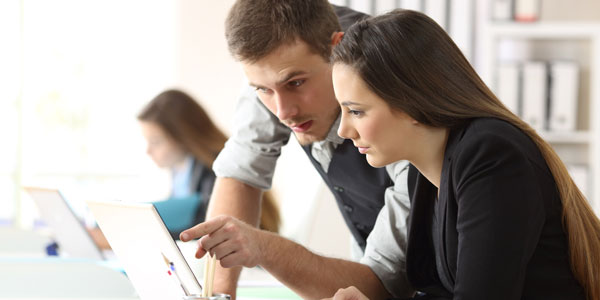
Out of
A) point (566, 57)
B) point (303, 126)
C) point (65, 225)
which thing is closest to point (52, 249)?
point (65, 225)

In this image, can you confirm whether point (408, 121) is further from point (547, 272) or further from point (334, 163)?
point (334, 163)

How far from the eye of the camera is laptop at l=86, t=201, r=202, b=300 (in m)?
1.13

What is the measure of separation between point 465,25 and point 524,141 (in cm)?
273

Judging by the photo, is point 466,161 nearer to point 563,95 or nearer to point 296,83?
point 296,83

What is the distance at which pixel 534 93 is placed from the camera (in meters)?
3.57

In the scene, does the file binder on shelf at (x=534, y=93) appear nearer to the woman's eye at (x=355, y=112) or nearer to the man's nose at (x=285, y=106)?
the man's nose at (x=285, y=106)

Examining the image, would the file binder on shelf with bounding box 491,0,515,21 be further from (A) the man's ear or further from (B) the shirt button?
(A) the man's ear

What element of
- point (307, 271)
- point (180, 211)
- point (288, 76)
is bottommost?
point (180, 211)

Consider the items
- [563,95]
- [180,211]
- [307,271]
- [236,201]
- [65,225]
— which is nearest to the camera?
[307,271]

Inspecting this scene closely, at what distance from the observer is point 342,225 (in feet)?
10.3

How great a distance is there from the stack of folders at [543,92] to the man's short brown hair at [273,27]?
2167 mm

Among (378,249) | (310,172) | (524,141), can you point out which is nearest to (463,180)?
(524,141)

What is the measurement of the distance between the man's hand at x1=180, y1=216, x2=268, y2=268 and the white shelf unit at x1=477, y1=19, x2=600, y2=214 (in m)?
2.45

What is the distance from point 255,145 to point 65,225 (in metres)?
0.67
